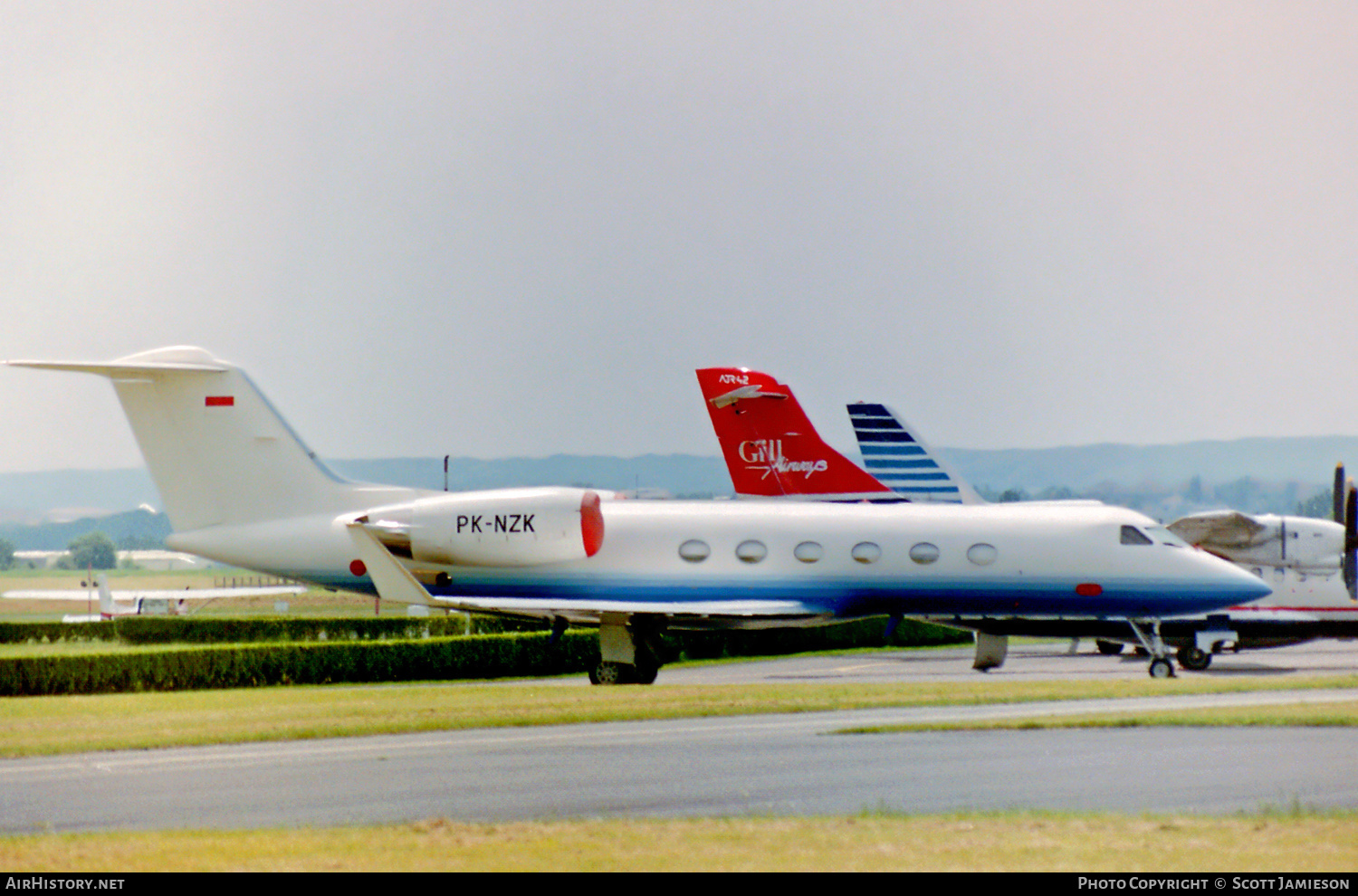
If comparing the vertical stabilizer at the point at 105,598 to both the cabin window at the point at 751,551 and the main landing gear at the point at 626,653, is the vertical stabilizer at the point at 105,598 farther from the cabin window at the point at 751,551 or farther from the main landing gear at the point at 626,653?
the cabin window at the point at 751,551

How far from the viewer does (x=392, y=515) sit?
92.3 ft

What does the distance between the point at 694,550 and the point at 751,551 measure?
1.08 meters

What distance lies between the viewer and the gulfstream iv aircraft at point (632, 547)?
90.6ft

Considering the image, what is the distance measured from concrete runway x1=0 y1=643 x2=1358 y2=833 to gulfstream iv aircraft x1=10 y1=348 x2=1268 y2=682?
22.7 feet

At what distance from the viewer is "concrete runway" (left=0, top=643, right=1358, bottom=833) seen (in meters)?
13.1

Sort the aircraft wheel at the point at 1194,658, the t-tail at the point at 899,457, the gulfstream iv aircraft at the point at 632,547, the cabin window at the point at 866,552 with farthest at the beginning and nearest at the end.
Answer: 1. the t-tail at the point at 899,457
2. the aircraft wheel at the point at 1194,658
3. the cabin window at the point at 866,552
4. the gulfstream iv aircraft at the point at 632,547

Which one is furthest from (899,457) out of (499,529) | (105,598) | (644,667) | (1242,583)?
(105,598)

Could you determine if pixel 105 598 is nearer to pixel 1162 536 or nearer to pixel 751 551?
pixel 751 551

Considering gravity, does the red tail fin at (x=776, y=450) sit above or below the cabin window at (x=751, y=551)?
above

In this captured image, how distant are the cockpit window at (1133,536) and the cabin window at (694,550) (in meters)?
7.56

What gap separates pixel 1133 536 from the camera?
2798 centimetres

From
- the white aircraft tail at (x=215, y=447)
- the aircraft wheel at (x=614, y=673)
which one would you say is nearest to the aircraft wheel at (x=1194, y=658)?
the aircraft wheel at (x=614, y=673)
